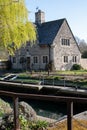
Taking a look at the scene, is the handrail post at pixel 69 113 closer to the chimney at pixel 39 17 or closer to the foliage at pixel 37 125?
the foliage at pixel 37 125

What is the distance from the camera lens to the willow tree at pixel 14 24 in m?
17.3

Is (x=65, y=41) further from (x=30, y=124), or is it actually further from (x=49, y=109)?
(x=30, y=124)

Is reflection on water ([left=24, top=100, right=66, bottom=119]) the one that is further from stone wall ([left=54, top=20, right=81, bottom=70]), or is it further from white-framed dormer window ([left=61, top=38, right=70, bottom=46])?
white-framed dormer window ([left=61, top=38, right=70, bottom=46])

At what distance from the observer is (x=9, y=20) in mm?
17594

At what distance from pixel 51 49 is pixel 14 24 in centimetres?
2338

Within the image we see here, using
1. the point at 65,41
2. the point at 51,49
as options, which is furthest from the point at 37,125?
the point at 65,41

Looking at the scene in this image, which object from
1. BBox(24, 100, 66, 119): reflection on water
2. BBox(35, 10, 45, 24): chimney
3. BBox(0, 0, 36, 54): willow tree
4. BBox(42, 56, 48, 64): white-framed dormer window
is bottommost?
BBox(24, 100, 66, 119): reflection on water

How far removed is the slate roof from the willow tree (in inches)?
841

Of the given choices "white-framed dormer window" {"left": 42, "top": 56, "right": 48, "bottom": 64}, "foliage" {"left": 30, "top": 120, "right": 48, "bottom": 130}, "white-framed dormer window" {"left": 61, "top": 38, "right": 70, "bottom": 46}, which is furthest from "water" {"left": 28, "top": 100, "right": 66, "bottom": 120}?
"white-framed dormer window" {"left": 61, "top": 38, "right": 70, "bottom": 46}

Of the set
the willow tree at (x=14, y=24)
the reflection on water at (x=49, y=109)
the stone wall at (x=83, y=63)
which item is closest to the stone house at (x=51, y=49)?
the stone wall at (x=83, y=63)

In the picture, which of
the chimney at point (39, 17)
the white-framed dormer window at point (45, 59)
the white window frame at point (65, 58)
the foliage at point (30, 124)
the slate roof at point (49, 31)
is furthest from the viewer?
the chimney at point (39, 17)

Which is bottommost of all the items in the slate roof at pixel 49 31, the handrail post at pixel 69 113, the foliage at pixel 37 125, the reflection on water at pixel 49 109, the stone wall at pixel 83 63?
the reflection on water at pixel 49 109

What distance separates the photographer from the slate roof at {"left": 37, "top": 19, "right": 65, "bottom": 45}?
41.4m

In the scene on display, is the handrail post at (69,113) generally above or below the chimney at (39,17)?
below
